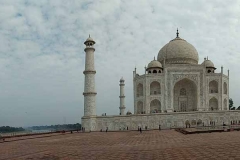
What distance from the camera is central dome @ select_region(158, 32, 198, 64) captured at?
33.8 meters

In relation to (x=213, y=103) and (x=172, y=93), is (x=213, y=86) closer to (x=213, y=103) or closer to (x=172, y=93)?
(x=213, y=103)

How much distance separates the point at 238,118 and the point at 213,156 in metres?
21.1

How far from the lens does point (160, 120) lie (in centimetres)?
2534

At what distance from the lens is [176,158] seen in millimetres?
6750

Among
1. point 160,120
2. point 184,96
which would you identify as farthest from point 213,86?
point 160,120

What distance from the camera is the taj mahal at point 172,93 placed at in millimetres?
25547

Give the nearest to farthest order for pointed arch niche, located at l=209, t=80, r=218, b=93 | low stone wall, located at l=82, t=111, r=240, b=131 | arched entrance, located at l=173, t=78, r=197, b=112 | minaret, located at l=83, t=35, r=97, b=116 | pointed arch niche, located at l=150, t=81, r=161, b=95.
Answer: low stone wall, located at l=82, t=111, r=240, b=131 → minaret, located at l=83, t=35, r=97, b=116 → pointed arch niche, located at l=150, t=81, r=161, b=95 → pointed arch niche, located at l=209, t=80, r=218, b=93 → arched entrance, located at l=173, t=78, r=197, b=112

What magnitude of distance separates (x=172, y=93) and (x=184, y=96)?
104 inches

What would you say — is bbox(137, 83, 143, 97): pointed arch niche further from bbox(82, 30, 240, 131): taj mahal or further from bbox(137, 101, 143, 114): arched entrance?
bbox(137, 101, 143, 114): arched entrance

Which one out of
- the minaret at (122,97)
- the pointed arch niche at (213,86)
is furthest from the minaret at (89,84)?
the pointed arch niche at (213,86)

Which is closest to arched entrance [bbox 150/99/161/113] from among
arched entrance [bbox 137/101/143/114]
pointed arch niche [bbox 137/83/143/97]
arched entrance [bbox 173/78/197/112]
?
arched entrance [bbox 137/101/143/114]

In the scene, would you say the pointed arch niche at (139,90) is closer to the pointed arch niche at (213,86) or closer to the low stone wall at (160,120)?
the low stone wall at (160,120)

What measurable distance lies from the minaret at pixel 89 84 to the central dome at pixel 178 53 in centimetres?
1128

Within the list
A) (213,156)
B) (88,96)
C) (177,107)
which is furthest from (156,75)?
(213,156)
